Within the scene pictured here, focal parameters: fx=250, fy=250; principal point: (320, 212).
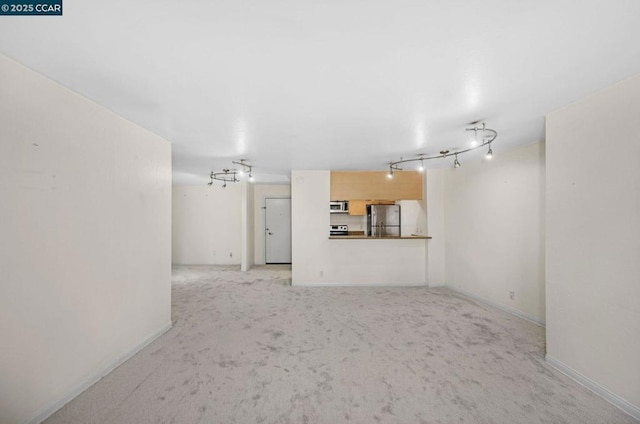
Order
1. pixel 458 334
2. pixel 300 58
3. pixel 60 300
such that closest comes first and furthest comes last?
pixel 300 58 < pixel 60 300 < pixel 458 334

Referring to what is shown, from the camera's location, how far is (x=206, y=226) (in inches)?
291

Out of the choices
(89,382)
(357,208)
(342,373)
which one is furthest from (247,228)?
(342,373)

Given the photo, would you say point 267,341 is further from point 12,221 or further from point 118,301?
point 12,221

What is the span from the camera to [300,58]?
1.51 metres

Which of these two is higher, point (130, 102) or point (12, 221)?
point (130, 102)

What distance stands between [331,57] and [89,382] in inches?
123

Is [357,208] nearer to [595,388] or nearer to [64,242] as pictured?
[595,388]

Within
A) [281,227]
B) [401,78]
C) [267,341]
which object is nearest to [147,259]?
[267,341]

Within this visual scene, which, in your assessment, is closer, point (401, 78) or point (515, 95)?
point (401, 78)

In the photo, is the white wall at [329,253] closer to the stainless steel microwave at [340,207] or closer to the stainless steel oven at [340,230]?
the stainless steel microwave at [340,207]

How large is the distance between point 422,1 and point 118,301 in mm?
3244

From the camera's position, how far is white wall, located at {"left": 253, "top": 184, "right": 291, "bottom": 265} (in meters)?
7.28

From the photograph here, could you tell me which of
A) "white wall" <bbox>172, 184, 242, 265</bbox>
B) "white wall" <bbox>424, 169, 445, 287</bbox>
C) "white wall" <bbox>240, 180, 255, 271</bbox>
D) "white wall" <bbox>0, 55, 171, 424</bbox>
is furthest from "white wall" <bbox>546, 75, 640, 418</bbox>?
"white wall" <bbox>172, 184, 242, 265</bbox>

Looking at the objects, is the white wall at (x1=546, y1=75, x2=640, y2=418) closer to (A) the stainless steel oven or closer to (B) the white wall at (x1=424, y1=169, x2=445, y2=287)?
(B) the white wall at (x1=424, y1=169, x2=445, y2=287)
